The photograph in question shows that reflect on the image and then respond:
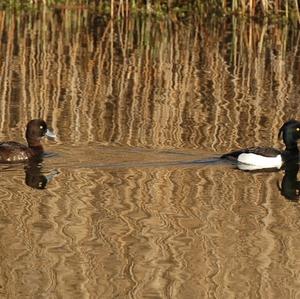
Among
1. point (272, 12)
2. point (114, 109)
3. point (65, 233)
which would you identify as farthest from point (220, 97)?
point (272, 12)

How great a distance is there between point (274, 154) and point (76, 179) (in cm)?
203

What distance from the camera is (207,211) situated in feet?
30.3

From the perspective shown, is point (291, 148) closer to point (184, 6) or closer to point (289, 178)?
point (289, 178)

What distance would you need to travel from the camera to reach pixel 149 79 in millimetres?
15430

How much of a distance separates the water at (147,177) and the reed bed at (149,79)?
0.03 metres

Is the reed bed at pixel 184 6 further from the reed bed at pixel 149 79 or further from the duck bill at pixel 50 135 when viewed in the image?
the duck bill at pixel 50 135

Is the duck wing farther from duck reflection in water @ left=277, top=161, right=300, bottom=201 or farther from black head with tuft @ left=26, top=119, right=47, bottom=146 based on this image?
black head with tuft @ left=26, top=119, right=47, bottom=146

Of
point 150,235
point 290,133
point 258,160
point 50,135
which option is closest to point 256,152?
point 258,160

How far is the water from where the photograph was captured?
7.59 m

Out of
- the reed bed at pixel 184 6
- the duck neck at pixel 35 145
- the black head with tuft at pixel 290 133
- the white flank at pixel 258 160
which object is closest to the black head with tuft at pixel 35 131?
the duck neck at pixel 35 145

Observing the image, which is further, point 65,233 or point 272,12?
point 272,12

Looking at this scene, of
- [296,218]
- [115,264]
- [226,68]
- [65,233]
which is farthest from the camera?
[226,68]

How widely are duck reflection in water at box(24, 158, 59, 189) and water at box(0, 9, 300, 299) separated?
2cm

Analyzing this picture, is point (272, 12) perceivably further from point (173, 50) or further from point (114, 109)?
point (114, 109)
